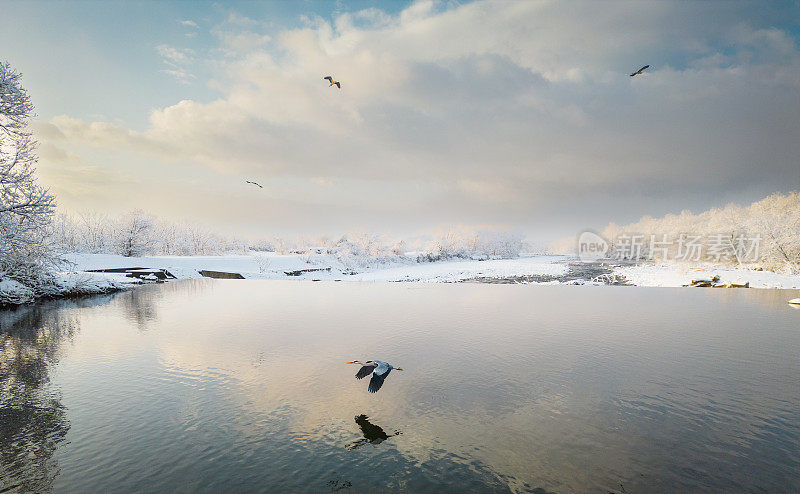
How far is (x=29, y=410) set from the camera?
32.0ft

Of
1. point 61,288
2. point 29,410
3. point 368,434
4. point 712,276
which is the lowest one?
point 368,434

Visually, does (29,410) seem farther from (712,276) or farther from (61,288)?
(712,276)

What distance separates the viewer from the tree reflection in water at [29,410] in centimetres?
706

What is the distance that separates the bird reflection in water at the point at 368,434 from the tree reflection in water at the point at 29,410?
5.59m

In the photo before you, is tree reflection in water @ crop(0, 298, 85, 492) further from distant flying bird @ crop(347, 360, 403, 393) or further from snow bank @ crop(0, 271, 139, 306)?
snow bank @ crop(0, 271, 139, 306)

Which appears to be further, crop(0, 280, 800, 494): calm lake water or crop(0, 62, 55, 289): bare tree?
crop(0, 62, 55, 289): bare tree

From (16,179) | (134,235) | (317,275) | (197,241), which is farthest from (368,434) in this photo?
(197,241)

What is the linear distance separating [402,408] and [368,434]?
1697mm

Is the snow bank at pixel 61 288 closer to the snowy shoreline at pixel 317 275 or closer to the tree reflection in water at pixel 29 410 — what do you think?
the snowy shoreline at pixel 317 275

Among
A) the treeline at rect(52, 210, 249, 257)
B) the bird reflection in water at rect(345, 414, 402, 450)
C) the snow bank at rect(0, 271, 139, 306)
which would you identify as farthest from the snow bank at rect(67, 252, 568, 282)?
the bird reflection in water at rect(345, 414, 402, 450)

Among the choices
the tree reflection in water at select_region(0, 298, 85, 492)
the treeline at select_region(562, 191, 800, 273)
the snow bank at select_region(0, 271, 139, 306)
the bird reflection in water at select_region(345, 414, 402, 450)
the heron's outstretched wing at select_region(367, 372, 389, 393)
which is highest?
the treeline at select_region(562, 191, 800, 273)

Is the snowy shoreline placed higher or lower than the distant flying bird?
higher

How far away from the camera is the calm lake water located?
23.7 ft

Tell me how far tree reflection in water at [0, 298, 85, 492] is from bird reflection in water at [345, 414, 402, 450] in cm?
559
